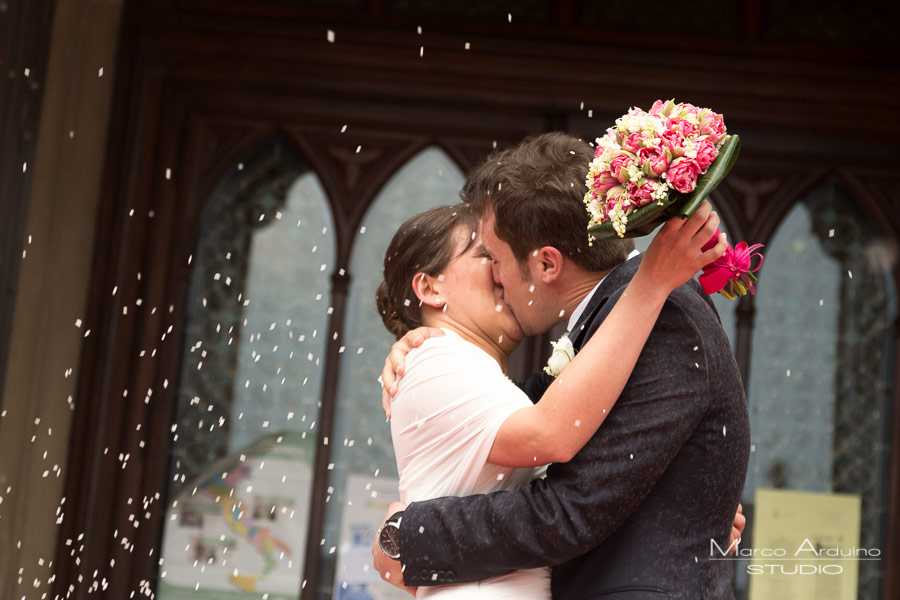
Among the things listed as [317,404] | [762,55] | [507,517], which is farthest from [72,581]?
[762,55]

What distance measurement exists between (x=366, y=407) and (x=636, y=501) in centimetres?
218

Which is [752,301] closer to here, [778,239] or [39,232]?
[778,239]

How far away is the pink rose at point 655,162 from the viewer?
1.73m

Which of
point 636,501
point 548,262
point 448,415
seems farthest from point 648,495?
point 548,262

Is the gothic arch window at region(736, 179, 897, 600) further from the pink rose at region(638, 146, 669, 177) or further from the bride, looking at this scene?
the pink rose at region(638, 146, 669, 177)

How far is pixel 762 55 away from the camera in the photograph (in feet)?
12.8

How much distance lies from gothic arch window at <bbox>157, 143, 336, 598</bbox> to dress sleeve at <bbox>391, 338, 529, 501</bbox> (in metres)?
1.85

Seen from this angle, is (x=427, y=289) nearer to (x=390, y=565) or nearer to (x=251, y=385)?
(x=390, y=565)

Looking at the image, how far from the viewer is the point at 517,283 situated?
214 cm

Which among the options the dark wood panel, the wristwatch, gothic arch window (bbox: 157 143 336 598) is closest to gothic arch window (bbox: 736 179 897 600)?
Answer: gothic arch window (bbox: 157 143 336 598)

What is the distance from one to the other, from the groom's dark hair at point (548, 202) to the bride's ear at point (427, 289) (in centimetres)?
20

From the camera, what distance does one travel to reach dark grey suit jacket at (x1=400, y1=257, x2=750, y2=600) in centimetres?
183

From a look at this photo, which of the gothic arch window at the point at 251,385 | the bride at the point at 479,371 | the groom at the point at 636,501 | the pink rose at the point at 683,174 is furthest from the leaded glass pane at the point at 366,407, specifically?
the pink rose at the point at 683,174

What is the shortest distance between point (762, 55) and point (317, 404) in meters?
1.92
